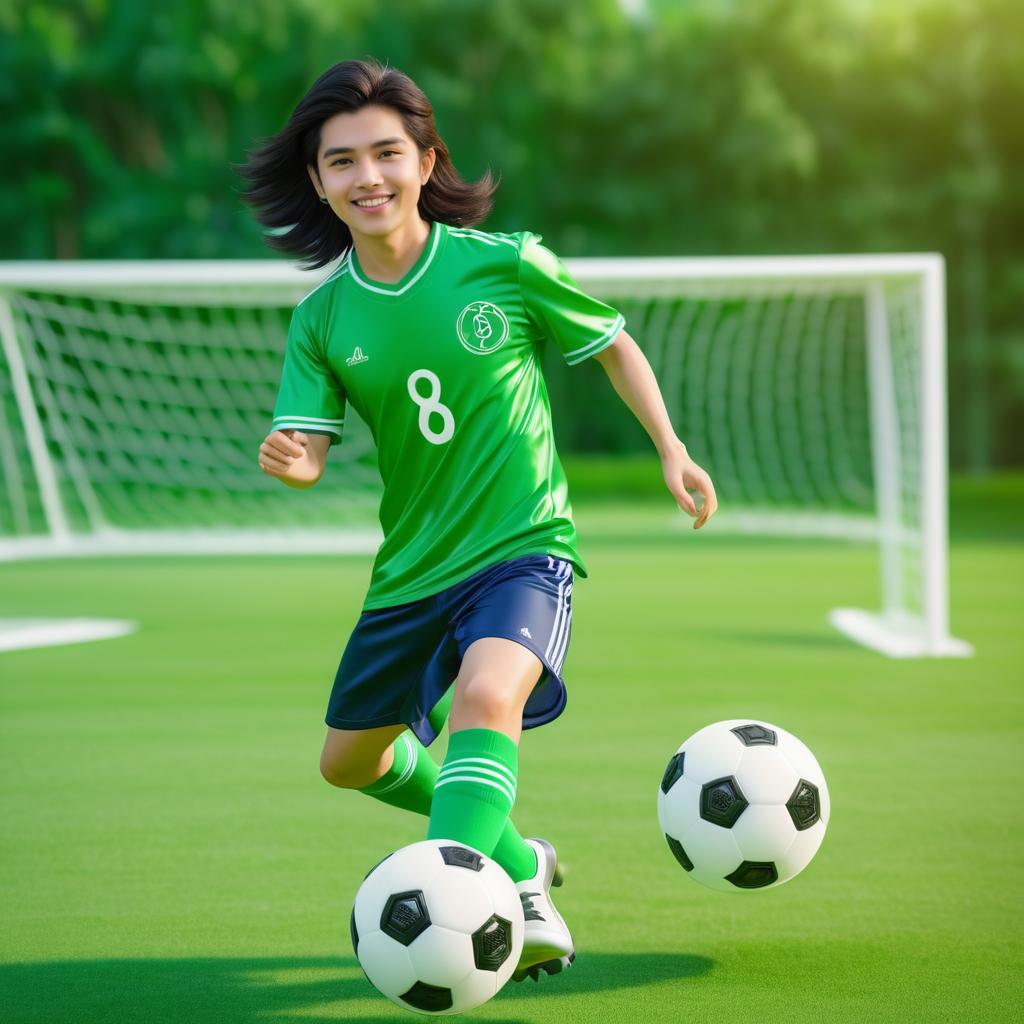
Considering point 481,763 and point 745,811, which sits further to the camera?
point 745,811

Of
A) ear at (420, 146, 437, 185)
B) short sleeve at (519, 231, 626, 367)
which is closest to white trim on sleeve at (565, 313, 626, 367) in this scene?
short sleeve at (519, 231, 626, 367)

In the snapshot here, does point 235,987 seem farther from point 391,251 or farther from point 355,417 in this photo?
point 355,417

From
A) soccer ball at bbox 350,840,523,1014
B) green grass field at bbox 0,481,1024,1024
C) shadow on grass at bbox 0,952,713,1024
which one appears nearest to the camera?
soccer ball at bbox 350,840,523,1014

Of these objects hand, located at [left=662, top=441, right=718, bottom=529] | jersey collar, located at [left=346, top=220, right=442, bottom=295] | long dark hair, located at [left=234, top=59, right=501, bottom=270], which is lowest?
hand, located at [left=662, top=441, right=718, bottom=529]

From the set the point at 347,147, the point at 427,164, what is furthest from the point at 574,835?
the point at 347,147

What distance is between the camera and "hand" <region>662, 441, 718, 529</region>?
2818 millimetres

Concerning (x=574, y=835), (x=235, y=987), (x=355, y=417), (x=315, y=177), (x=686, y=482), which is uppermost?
(x=315, y=177)

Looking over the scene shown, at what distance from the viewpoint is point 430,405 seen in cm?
289

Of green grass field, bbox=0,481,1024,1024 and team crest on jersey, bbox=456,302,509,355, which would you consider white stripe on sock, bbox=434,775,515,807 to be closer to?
green grass field, bbox=0,481,1024,1024

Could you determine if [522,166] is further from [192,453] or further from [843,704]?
[843,704]

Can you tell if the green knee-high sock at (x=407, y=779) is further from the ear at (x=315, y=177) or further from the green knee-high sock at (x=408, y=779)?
the ear at (x=315, y=177)

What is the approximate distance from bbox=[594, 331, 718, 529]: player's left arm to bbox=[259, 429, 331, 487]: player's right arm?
0.60 meters

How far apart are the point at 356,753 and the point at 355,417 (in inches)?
638

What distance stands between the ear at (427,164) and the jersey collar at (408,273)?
0.11 m
